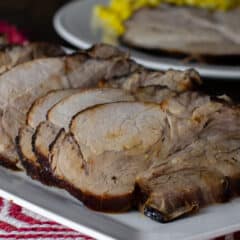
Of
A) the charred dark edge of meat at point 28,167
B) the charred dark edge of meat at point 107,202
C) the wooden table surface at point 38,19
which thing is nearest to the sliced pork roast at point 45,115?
the charred dark edge of meat at point 28,167

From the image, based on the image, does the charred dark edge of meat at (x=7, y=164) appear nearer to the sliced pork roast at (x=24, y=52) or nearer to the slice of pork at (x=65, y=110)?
the slice of pork at (x=65, y=110)

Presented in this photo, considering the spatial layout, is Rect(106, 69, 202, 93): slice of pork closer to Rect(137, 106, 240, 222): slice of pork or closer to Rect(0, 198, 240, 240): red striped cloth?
Rect(137, 106, 240, 222): slice of pork

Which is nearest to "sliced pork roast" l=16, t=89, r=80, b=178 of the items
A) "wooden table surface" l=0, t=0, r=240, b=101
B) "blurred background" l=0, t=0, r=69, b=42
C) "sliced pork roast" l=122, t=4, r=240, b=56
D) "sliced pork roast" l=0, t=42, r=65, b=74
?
"sliced pork roast" l=0, t=42, r=65, b=74

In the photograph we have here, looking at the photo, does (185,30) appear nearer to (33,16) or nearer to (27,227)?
(33,16)

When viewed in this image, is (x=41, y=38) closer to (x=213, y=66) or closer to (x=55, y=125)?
(x=213, y=66)

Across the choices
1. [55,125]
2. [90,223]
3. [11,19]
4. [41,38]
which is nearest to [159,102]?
[55,125]
